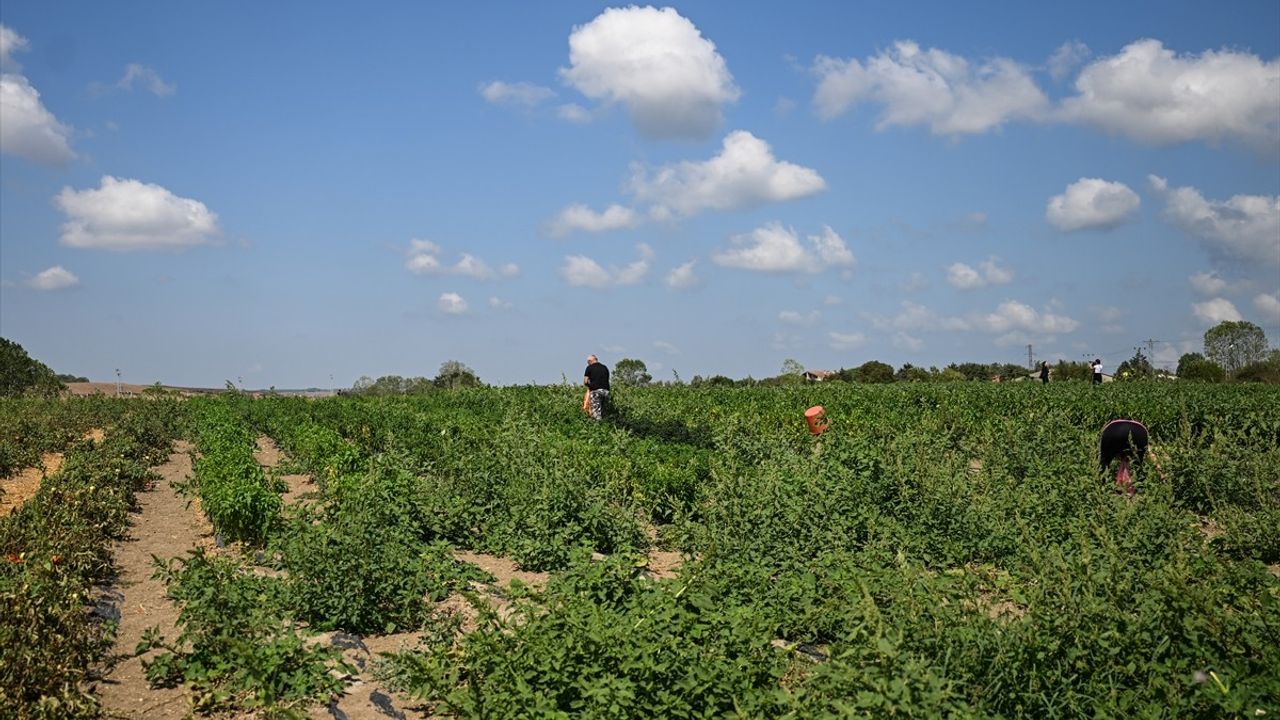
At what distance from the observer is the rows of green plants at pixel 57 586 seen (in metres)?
5.33

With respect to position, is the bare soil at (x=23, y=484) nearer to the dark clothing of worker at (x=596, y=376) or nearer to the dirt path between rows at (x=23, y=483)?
the dirt path between rows at (x=23, y=483)

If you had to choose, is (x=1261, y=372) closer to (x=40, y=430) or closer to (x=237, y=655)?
(x=40, y=430)

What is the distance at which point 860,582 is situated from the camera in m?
5.09

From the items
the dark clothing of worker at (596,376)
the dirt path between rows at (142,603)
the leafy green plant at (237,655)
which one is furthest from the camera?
the dark clothing of worker at (596,376)

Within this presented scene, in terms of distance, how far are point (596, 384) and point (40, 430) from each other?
1265 cm

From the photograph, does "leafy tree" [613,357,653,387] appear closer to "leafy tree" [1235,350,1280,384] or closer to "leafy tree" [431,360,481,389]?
"leafy tree" [431,360,481,389]

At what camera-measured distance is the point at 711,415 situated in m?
22.1

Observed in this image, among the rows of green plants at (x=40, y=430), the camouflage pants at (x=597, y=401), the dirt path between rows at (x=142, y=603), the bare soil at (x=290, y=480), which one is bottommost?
the dirt path between rows at (x=142, y=603)

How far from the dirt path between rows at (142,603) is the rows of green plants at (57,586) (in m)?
0.17

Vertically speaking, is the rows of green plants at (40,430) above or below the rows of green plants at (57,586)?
above

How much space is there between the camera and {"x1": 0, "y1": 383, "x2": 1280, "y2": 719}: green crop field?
15.6 ft

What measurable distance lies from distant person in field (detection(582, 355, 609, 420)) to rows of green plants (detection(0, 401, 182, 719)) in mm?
10266

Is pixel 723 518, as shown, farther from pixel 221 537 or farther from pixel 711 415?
pixel 711 415

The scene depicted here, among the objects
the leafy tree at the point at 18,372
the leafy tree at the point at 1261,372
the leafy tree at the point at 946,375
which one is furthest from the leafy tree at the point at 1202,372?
the leafy tree at the point at 18,372
